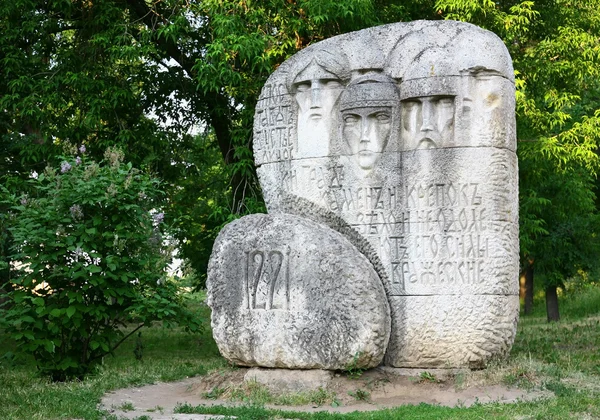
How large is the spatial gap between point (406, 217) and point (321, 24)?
4956 mm

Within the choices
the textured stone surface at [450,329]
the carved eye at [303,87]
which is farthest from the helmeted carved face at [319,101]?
the textured stone surface at [450,329]

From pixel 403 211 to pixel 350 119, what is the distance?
1265mm

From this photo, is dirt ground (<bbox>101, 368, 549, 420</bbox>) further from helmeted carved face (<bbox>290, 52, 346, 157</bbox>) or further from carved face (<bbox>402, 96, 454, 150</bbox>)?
helmeted carved face (<bbox>290, 52, 346, 157</bbox>)

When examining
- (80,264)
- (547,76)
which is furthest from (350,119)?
(547,76)

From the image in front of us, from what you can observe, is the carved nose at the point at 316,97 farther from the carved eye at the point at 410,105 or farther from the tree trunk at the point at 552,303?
the tree trunk at the point at 552,303

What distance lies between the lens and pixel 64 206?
10578 millimetres

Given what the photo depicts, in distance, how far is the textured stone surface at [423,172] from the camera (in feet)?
30.4

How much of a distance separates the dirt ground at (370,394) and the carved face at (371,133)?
2.40 metres

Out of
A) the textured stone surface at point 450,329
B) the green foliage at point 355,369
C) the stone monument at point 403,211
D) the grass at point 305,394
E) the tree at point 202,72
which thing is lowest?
the grass at point 305,394

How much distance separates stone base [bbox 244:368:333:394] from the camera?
911 cm

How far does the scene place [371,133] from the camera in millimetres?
9766

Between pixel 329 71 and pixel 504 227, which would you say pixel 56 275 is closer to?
pixel 329 71

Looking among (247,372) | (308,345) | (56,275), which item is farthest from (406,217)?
(56,275)

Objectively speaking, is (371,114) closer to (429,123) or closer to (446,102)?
(429,123)
